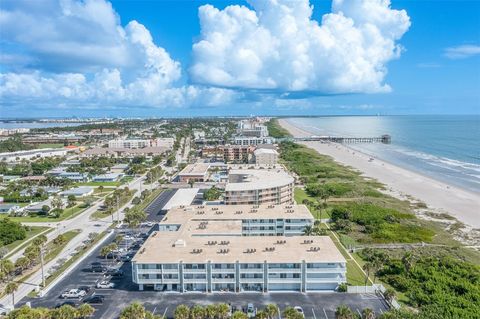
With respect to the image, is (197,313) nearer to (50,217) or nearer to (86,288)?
(86,288)

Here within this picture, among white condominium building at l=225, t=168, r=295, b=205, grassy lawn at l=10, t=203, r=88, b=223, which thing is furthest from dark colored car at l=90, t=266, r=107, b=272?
grassy lawn at l=10, t=203, r=88, b=223

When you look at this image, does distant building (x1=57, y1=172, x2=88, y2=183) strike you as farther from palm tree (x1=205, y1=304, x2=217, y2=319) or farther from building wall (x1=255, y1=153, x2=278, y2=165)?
palm tree (x1=205, y1=304, x2=217, y2=319)

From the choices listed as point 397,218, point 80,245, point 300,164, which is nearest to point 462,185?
point 397,218

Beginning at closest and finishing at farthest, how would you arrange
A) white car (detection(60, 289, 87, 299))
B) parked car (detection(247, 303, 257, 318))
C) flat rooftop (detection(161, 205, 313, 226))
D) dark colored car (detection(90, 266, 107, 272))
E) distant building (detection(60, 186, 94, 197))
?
parked car (detection(247, 303, 257, 318)) < white car (detection(60, 289, 87, 299)) < dark colored car (detection(90, 266, 107, 272)) < flat rooftop (detection(161, 205, 313, 226)) < distant building (detection(60, 186, 94, 197))

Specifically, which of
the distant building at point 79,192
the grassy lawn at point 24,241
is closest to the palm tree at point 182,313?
the grassy lawn at point 24,241

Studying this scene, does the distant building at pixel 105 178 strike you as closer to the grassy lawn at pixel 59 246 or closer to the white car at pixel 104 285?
the grassy lawn at pixel 59 246

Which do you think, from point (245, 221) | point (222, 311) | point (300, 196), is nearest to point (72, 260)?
point (245, 221)

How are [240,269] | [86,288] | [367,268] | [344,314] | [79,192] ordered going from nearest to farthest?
[344,314], [240,269], [86,288], [367,268], [79,192]
